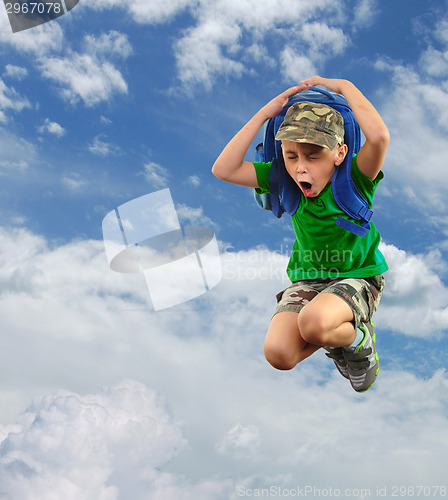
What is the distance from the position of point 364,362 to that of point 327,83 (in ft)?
9.03

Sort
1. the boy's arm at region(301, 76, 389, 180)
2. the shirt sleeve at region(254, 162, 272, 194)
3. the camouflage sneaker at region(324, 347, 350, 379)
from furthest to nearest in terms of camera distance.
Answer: the camouflage sneaker at region(324, 347, 350, 379) → the shirt sleeve at region(254, 162, 272, 194) → the boy's arm at region(301, 76, 389, 180)

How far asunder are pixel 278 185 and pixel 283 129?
587mm

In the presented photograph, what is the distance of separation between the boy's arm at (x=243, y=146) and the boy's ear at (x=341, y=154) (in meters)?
0.69

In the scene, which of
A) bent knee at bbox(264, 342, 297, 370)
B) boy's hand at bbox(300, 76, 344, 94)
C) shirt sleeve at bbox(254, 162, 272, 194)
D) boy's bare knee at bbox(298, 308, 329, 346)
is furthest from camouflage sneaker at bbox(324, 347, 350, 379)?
boy's hand at bbox(300, 76, 344, 94)

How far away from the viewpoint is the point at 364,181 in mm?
5574

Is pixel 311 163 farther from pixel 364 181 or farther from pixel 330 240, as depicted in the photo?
pixel 330 240

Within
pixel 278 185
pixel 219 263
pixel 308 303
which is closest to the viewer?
pixel 308 303

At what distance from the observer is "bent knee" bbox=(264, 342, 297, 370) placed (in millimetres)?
5566

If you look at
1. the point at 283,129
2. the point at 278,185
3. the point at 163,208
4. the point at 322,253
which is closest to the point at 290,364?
the point at 322,253

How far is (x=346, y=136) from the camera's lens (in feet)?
18.5

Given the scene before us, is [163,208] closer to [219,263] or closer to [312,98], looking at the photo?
[219,263]

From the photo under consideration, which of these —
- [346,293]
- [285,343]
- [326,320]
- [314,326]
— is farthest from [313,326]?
[346,293]

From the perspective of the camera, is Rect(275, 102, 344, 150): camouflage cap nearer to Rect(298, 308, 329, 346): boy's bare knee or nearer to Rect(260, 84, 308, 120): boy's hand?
Rect(260, 84, 308, 120): boy's hand

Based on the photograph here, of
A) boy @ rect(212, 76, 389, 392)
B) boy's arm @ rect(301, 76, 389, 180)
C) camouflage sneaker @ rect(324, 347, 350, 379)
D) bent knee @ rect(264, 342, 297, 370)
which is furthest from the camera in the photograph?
camouflage sneaker @ rect(324, 347, 350, 379)
